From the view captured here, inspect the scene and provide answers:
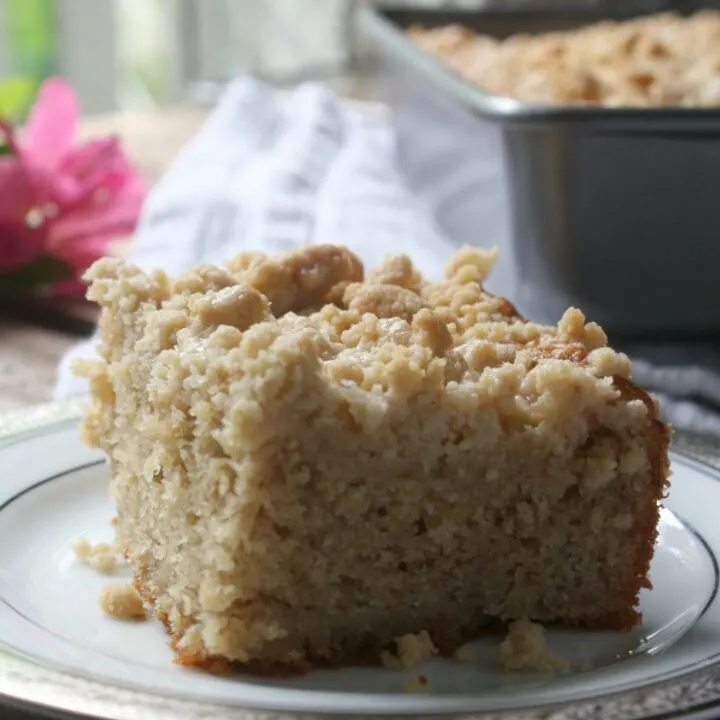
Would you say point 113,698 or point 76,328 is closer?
point 113,698

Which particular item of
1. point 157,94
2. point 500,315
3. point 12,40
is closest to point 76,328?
point 500,315

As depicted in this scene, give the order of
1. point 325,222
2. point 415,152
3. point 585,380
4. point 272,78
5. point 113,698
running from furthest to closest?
point 272,78, point 415,152, point 325,222, point 585,380, point 113,698

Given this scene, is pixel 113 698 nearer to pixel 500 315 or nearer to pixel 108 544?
pixel 108 544

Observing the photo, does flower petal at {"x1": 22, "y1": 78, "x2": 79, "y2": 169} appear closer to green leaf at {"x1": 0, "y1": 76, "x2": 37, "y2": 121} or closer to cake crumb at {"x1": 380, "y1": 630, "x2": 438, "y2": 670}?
green leaf at {"x1": 0, "y1": 76, "x2": 37, "y2": 121}

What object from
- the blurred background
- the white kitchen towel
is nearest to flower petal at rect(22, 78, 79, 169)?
the white kitchen towel

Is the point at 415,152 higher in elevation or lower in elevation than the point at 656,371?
higher

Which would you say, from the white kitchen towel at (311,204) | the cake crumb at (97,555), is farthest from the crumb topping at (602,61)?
the cake crumb at (97,555)

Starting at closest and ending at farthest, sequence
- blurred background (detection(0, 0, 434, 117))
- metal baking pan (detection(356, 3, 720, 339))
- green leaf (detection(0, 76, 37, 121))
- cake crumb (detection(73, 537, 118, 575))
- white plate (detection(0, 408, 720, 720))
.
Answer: white plate (detection(0, 408, 720, 720)) → cake crumb (detection(73, 537, 118, 575)) → metal baking pan (detection(356, 3, 720, 339)) → green leaf (detection(0, 76, 37, 121)) → blurred background (detection(0, 0, 434, 117))
